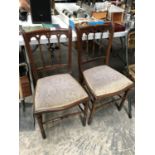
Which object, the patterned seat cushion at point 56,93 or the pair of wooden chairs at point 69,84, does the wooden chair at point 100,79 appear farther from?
the patterned seat cushion at point 56,93

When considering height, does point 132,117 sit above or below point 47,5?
below

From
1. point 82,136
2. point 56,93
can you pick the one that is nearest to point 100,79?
point 56,93

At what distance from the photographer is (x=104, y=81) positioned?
1.52 meters

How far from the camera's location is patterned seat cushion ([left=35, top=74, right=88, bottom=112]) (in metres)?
1.29

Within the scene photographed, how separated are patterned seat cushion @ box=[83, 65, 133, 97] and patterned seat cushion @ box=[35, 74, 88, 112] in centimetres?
13

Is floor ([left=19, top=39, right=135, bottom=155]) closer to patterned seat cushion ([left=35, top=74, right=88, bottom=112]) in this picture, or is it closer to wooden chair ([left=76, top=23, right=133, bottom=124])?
wooden chair ([left=76, top=23, right=133, bottom=124])

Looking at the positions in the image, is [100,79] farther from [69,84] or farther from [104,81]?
[69,84]

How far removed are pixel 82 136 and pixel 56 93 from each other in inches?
19.8

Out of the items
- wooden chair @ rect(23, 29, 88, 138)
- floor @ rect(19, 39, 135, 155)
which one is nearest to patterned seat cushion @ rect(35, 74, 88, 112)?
wooden chair @ rect(23, 29, 88, 138)

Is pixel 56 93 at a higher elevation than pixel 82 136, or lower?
higher

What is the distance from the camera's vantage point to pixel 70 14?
1958 millimetres
